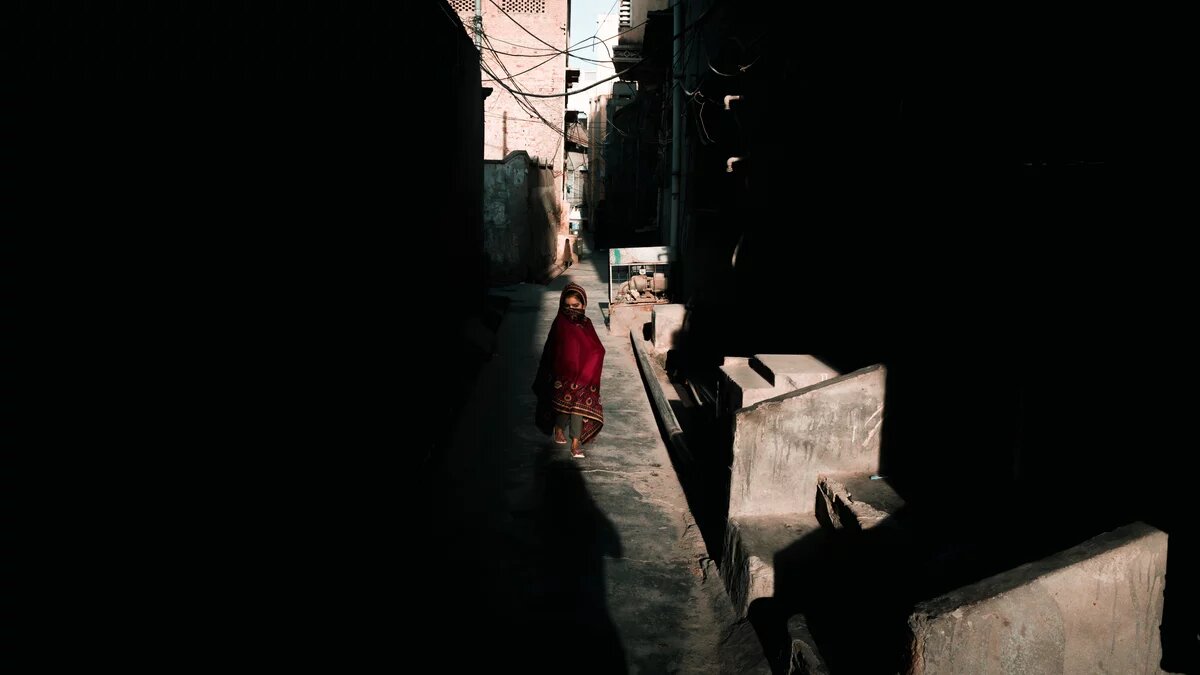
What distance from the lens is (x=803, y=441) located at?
529cm

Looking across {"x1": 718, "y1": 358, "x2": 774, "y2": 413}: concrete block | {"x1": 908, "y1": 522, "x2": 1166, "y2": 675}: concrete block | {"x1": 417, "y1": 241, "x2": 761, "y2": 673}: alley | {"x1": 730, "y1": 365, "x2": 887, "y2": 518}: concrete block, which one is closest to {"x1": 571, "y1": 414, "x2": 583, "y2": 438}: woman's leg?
{"x1": 417, "y1": 241, "x2": 761, "y2": 673}: alley

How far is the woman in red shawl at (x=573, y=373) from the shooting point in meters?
7.44

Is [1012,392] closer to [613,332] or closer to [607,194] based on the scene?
[613,332]

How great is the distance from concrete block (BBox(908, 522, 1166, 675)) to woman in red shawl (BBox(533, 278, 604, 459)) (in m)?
4.54

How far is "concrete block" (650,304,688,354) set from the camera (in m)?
12.3

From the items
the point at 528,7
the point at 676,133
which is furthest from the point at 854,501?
the point at 528,7

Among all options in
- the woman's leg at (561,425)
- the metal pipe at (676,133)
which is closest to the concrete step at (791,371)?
the woman's leg at (561,425)

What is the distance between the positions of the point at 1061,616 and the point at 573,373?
4705 mm

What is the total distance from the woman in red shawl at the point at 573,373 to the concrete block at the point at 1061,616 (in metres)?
4.54

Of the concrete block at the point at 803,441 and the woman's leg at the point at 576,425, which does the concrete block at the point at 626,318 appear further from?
the concrete block at the point at 803,441

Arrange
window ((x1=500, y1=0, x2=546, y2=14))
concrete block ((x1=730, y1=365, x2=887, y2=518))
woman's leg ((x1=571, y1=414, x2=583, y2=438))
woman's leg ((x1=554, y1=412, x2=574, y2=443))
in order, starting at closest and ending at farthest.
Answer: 1. concrete block ((x1=730, y1=365, x2=887, y2=518))
2. woman's leg ((x1=571, y1=414, x2=583, y2=438))
3. woman's leg ((x1=554, y1=412, x2=574, y2=443))
4. window ((x1=500, y1=0, x2=546, y2=14))

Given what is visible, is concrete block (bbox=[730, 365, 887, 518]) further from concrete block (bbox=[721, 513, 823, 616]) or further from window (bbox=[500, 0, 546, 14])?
window (bbox=[500, 0, 546, 14])

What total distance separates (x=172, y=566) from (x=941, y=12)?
205 inches

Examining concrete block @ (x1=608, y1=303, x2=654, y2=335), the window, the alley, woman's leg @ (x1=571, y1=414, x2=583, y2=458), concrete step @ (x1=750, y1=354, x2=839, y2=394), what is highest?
the window
